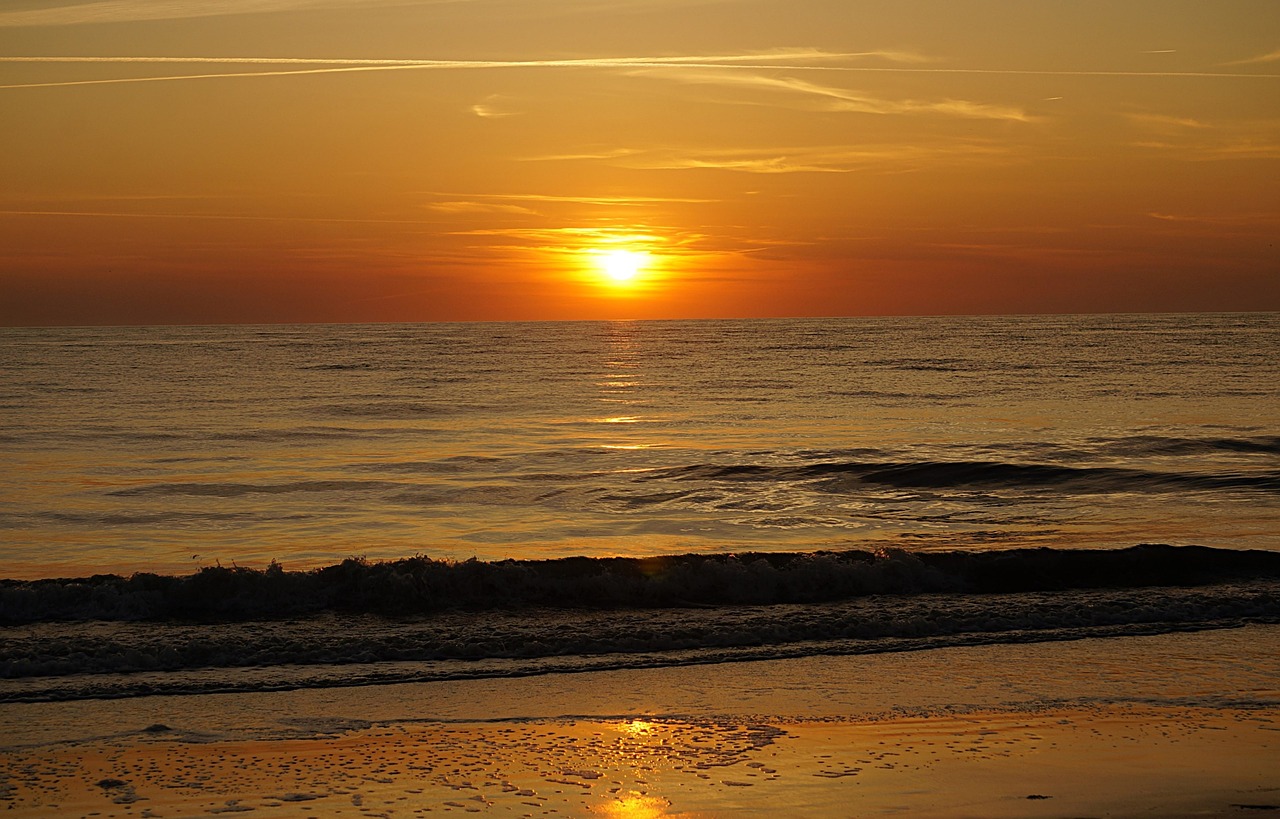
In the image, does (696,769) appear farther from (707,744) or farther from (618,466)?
(618,466)

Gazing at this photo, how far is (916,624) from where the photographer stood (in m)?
11.8

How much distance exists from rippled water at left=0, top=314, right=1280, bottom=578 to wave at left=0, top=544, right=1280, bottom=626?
1.57 metres

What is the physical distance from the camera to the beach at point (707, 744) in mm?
6586

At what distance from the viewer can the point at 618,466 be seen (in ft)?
82.4

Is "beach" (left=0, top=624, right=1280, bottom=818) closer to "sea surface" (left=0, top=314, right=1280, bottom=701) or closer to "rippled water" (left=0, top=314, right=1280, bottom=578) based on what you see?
"sea surface" (left=0, top=314, right=1280, bottom=701)

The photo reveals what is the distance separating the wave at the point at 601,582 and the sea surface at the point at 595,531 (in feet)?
0.14

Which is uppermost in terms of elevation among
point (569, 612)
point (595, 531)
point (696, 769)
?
point (595, 531)

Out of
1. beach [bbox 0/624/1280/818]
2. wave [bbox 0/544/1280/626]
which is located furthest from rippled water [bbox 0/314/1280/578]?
beach [bbox 0/624/1280/818]

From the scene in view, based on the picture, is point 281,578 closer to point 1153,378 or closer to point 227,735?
point 227,735

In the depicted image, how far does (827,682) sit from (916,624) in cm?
256

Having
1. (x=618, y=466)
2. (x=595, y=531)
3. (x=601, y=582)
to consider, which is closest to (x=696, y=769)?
(x=601, y=582)

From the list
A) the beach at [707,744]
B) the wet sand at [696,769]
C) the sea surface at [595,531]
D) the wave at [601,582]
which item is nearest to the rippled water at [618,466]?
the sea surface at [595,531]

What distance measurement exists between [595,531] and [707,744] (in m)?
10.2

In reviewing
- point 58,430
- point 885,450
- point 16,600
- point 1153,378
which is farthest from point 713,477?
point 1153,378
